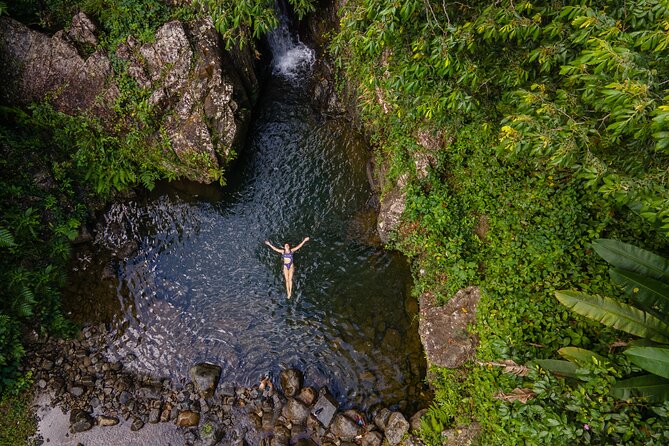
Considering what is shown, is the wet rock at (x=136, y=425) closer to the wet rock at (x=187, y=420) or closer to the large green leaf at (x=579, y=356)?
the wet rock at (x=187, y=420)

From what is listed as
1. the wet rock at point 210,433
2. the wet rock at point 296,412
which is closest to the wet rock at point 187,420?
the wet rock at point 210,433

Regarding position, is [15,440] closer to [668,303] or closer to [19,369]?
[19,369]

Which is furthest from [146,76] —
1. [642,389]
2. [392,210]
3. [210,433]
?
[642,389]

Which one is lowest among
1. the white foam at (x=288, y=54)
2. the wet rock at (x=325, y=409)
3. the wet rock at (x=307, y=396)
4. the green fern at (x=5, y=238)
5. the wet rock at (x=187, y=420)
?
the wet rock at (x=325, y=409)

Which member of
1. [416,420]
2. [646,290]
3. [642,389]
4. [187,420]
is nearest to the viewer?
[642,389]

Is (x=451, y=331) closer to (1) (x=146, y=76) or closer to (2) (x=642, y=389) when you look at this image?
(2) (x=642, y=389)
